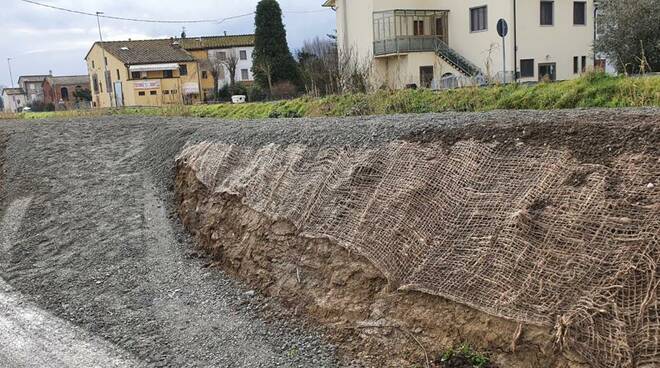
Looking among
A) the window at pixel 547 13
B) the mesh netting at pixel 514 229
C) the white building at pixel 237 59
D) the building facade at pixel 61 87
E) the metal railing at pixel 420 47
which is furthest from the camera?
the building facade at pixel 61 87

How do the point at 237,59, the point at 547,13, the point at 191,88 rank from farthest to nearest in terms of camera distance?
the point at 237,59
the point at 191,88
the point at 547,13

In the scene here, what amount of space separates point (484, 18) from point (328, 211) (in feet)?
89.2

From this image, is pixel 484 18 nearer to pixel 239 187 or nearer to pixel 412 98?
pixel 412 98

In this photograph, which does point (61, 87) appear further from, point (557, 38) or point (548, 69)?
point (557, 38)

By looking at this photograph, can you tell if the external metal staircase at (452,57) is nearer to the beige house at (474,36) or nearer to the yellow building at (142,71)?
the beige house at (474,36)

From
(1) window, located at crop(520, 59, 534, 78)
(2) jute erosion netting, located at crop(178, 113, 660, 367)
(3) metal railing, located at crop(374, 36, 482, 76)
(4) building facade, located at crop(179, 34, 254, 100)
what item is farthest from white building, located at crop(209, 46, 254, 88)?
(2) jute erosion netting, located at crop(178, 113, 660, 367)

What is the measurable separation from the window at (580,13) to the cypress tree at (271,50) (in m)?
19.4

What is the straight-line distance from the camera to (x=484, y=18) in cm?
2983

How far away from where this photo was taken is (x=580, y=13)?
30.8 meters

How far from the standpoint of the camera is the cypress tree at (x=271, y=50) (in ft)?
141

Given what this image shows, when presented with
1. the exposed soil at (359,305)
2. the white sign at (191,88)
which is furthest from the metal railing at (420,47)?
the white sign at (191,88)

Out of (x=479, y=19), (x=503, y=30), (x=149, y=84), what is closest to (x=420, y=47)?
(x=479, y=19)

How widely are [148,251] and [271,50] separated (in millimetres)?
37712

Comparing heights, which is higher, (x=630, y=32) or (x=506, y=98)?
(x=630, y=32)
